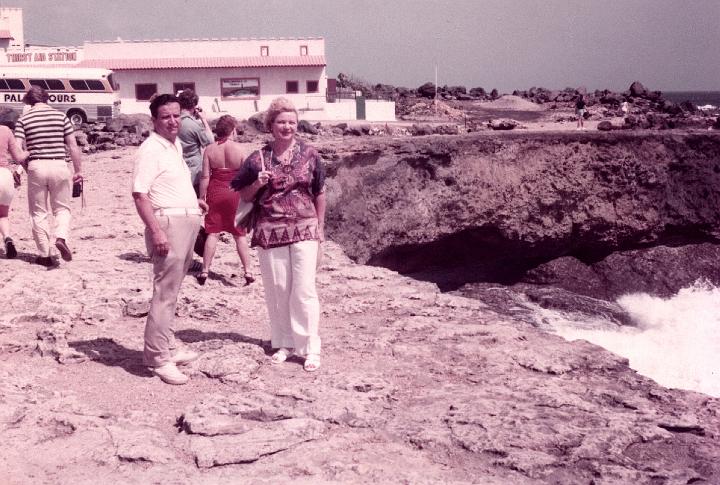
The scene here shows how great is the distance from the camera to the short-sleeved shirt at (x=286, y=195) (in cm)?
490

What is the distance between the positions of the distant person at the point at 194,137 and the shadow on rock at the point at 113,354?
1.94 meters

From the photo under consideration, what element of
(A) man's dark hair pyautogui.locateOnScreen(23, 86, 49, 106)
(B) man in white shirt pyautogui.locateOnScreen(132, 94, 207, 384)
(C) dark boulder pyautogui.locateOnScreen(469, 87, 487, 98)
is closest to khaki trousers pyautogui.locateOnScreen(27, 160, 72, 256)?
(A) man's dark hair pyautogui.locateOnScreen(23, 86, 49, 106)

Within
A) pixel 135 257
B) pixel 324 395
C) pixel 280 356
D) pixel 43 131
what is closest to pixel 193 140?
pixel 43 131

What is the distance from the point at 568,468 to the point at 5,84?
2897 cm

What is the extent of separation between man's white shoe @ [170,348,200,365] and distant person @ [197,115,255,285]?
164 cm

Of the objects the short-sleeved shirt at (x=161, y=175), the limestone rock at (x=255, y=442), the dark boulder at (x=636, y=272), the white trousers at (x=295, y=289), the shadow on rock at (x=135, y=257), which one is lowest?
the dark boulder at (x=636, y=272)

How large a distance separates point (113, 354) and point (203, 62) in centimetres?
3031

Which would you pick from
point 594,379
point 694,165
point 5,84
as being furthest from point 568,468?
point 5,84

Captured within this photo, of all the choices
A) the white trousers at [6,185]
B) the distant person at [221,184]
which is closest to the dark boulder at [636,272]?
the distant person at [221,184]

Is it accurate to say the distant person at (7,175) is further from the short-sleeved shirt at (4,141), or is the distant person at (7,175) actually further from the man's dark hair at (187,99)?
the man's dark hair at (187,99)

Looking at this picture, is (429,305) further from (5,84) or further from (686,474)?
(5,84)

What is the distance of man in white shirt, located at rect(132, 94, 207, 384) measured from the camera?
14.8 ft

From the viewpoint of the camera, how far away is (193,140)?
277 inches

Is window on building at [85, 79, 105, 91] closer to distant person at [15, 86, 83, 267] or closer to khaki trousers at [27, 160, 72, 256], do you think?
distant person at [15, 86, 83, 267]
